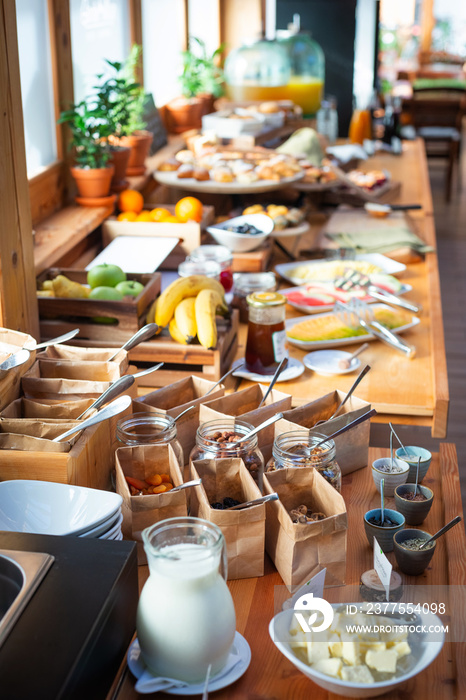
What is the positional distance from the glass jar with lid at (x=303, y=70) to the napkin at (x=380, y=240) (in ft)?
5.08

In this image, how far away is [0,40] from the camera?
141 cm

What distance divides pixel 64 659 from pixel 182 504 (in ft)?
1.13

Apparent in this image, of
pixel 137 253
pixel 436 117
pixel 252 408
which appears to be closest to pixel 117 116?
pixel 137 253

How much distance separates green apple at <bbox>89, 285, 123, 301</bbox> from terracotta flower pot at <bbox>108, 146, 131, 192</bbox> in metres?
0.88

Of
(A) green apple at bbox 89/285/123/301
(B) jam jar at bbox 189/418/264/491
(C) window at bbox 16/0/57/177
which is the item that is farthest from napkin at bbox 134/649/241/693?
(C) window at bbox 16/0/57/177

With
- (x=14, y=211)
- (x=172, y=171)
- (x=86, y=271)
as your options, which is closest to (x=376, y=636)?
(x=14, y=211)

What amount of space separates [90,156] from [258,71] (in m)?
1.79

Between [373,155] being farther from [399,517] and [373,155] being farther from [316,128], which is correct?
[399,517]

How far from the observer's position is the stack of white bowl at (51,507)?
3.44 ft

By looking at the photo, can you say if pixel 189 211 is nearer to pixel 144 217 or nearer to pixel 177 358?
pixel 144 217

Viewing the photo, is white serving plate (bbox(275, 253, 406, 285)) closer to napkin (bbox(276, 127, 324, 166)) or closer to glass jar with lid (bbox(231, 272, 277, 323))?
glass jar with lid (bbox(231, 272, 277, 323))

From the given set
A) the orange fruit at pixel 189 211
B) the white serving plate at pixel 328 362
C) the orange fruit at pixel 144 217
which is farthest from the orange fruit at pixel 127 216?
the white serving plate at pixel 328 362

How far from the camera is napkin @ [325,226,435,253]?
259 cm

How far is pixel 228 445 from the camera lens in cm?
120
